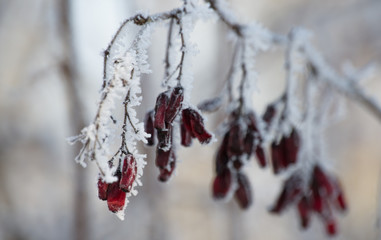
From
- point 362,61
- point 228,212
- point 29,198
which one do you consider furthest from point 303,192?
point 362,61

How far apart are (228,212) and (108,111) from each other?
265cm

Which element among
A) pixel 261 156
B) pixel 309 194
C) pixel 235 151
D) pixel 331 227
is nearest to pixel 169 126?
pixel 235 151

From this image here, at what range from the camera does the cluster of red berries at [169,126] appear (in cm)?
78

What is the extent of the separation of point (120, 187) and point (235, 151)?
39 cm

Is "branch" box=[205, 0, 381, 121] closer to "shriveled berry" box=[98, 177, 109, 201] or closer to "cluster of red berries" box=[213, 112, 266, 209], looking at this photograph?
"cluster of red berries" box=[213, 112, 266, 209]

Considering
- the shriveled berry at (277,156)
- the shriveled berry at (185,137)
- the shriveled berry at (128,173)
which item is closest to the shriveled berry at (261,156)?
the shriveled berry at (277,156)

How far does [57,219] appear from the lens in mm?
4184

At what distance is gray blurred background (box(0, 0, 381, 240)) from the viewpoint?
1.92m

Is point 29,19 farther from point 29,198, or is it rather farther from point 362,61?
point 362,61

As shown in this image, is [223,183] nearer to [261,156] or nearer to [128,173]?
[261,156]

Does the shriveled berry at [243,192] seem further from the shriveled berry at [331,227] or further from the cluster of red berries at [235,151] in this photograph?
the shriveled berry at [331,227]

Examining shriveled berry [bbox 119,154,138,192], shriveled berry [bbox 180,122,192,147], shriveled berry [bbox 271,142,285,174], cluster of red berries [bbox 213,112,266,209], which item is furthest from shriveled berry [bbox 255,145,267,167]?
shriveled berry [bbox 119,154,138,192]

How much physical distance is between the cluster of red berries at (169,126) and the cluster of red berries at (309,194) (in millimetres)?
593

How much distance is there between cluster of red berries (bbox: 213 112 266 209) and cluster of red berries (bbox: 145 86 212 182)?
0.53 ft
